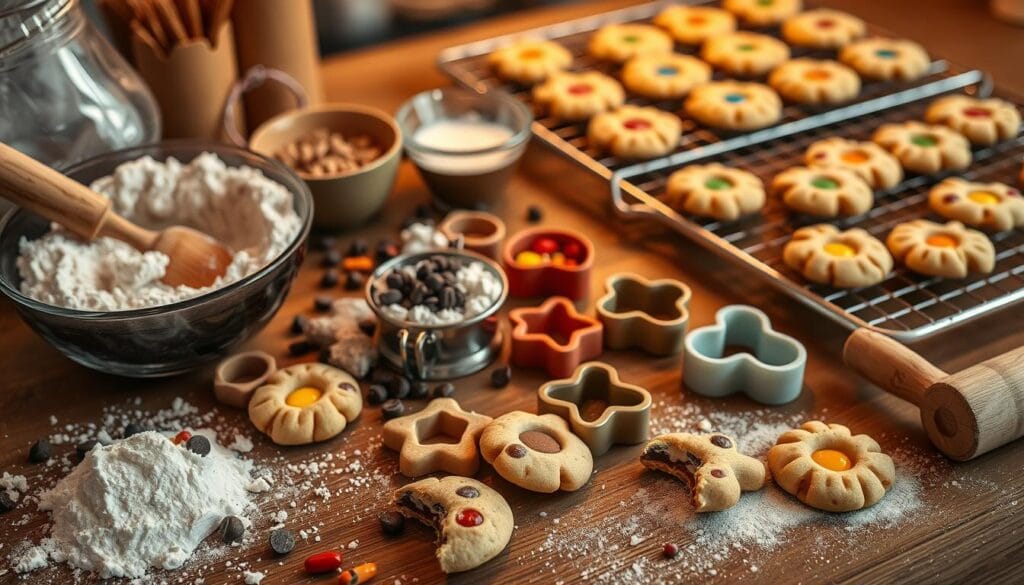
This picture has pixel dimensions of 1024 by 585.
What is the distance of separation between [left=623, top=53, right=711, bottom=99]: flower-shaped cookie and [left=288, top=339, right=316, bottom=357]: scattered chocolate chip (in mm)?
810

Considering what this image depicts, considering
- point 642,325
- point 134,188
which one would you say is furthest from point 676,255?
point 134,188

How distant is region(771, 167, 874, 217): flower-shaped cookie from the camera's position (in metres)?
1.62

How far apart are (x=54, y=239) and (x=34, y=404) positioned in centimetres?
22

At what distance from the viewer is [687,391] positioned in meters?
1.41

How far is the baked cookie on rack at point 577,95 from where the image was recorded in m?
1.86

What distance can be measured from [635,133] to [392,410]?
0.68 m

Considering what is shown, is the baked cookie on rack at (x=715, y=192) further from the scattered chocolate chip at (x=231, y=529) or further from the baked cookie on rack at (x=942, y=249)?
the scattered chocolate chip at (x=231, y=529)

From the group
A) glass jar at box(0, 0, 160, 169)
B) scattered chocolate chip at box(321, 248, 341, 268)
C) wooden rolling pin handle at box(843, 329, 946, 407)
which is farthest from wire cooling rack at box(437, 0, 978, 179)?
glass jar at box(0, 0, 160, 169)

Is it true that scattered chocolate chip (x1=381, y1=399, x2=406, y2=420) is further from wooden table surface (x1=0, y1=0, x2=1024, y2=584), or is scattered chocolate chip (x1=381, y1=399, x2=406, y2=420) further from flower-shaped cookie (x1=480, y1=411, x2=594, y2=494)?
flower-shaped cookie (x1=480, y1=411, x2=594, y2=494)

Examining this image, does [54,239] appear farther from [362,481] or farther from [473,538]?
[473,538]

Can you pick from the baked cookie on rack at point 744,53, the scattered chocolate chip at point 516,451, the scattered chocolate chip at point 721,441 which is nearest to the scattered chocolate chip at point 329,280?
the scattered chocolate chip at point 516,451

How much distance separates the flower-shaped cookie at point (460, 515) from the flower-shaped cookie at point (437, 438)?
0.03 metres

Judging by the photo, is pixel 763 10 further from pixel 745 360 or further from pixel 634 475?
pixel 634 475

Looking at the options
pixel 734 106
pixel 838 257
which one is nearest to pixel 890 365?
pixel 838 257
